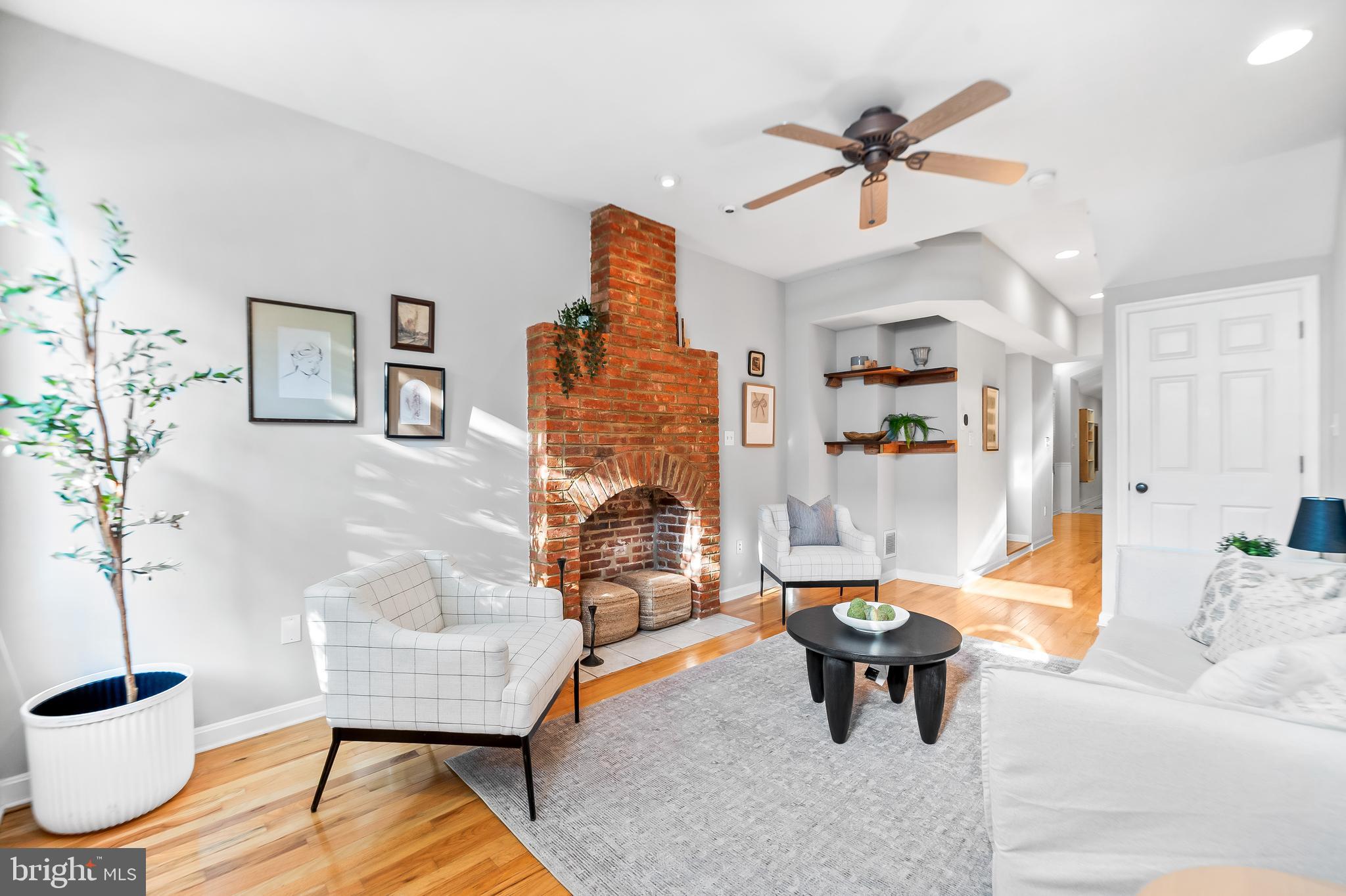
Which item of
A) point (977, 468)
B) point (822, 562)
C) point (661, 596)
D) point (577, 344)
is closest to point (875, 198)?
point (577, 344)

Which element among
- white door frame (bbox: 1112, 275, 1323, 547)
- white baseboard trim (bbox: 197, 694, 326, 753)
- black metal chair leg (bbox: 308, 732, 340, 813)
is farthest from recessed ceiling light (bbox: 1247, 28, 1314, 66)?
white baseboard trim (bbox: 197, 694, 326, 753)

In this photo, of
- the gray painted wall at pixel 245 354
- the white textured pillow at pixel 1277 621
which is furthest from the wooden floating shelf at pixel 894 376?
the white textured pillow at pixel 1277 621

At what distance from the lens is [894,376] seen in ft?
17.2

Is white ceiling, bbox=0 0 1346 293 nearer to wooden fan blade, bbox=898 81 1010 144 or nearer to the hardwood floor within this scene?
wooden fan blade, bbox=898 81 1010 144

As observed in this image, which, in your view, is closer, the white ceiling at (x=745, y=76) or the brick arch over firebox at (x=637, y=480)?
Answer: the white ceiling at (x=745, y=76)

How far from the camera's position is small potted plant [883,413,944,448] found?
5.20m

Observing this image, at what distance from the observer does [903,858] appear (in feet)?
5.73

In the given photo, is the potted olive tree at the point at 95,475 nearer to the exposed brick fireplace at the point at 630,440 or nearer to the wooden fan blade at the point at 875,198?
the exposed brick fireplace at the point at 630,440

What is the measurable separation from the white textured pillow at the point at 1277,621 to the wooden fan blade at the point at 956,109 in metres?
1.85

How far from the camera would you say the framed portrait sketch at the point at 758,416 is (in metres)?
4.87

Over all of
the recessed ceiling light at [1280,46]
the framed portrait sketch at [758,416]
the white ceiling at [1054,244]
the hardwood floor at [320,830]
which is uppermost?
the white ceiling at [1054,244]

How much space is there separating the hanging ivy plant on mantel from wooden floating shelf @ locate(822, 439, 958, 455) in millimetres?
2577

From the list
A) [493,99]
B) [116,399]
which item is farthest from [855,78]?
[116,399]

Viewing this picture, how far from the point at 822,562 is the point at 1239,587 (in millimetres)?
2119
